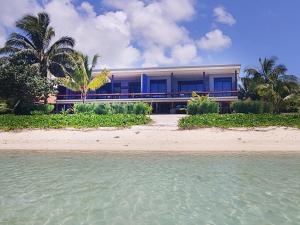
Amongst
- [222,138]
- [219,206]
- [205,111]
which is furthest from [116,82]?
[219,206]

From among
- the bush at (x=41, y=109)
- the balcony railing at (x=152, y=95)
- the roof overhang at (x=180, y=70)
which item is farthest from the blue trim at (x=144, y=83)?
the bush at (x=41, y=109)

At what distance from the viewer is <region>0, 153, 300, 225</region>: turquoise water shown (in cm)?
674

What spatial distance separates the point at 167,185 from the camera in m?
9.59

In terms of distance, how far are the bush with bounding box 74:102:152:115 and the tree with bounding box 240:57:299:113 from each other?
10.3 m

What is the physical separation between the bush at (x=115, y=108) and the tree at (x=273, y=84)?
1033 centimetres

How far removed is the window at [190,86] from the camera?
1593 inches

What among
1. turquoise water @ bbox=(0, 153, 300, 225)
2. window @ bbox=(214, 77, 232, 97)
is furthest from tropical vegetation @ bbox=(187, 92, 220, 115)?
turquoise water @ bbox=(0, 153, 300, 225)

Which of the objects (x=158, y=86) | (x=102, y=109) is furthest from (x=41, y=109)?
(x=158, y=86)

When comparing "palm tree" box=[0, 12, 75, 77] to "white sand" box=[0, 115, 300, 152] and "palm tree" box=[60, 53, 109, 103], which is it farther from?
"white sand" box=[0, 115, 300, 152]

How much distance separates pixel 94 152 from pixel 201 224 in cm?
1138

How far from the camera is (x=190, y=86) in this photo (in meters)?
40.8

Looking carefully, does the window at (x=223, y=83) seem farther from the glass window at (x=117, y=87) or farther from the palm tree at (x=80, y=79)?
the palm tree at (x=80, y=79)

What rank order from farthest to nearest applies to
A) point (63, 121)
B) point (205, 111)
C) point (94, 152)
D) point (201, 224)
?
point (205, 111) < point (63, 121) < point (94, 152) < point (201, 224)

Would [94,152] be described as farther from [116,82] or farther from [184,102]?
[116,82]
